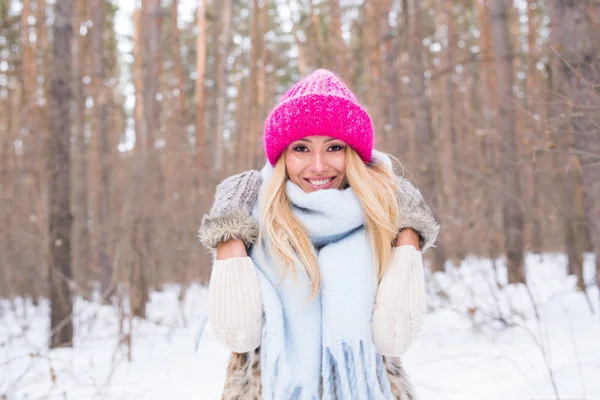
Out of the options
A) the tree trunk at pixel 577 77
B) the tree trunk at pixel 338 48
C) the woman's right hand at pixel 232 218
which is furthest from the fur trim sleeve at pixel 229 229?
the tree trunk at pixel 338 48

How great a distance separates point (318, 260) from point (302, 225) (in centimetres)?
13

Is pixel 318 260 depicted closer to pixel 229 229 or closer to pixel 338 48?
pixel 229 229

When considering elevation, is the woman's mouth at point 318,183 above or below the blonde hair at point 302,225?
above

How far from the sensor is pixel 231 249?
1.70 meters

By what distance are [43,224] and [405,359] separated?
18.7 feet

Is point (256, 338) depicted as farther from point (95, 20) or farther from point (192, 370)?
point (95, 20)

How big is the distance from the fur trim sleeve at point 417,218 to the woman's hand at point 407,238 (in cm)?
1

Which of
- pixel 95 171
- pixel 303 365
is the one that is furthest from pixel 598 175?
pixel 95 171

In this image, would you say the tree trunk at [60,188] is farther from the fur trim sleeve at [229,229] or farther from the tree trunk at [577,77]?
the tree trunk at [577,77]

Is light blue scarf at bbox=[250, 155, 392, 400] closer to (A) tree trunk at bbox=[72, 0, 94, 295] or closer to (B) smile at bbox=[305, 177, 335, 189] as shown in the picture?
(B) smile at bbox=[305, 177, 335, 189]

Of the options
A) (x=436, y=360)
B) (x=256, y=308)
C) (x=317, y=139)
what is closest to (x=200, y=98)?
(x=436, y=360)

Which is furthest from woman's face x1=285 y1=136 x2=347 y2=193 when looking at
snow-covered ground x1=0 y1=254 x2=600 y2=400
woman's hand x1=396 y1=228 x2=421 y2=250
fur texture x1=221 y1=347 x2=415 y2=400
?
snow-covered ground x1=0 y1=254 x2=600 y2=400

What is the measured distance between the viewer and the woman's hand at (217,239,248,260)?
170 centimetres

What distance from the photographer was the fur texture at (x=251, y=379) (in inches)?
68.0
